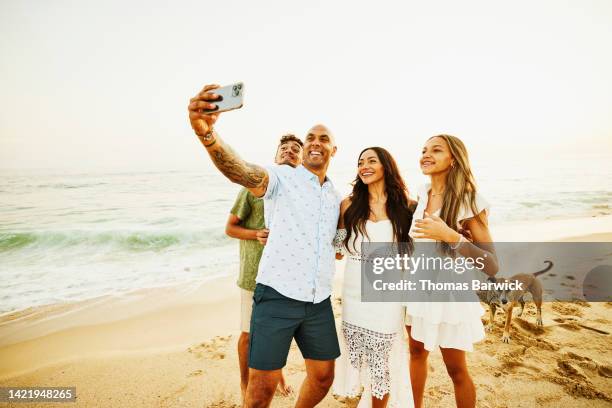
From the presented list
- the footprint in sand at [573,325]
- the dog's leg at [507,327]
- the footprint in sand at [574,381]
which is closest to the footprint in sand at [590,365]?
the footprint in sand at [574,381]

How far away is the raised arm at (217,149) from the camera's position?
6.07ft

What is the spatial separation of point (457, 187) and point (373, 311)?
1257mm

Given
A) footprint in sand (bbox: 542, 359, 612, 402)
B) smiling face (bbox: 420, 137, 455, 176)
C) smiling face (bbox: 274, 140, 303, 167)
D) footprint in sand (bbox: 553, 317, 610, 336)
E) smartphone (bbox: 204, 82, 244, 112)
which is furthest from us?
footprint in sand (bbox: 553, 317, 610, 336)

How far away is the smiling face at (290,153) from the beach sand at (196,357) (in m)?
2.63

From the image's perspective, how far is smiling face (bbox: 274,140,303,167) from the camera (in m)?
3.40

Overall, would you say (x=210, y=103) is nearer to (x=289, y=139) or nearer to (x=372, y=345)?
(x=289, y=139)

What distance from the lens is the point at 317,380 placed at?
8.13 ft

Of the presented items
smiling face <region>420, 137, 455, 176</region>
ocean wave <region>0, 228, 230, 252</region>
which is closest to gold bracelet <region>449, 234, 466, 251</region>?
smiling face <region>420, 137, 455, 176</region>

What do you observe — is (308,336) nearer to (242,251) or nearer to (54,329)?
(242,251)

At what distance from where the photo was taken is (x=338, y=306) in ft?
18.0

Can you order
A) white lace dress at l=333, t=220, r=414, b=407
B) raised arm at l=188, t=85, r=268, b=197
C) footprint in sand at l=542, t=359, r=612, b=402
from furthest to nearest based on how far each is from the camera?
footprint in sand at l=542, t=359, r=612, b=402
white lace dress at l=333, t=220, r=414, b=407
raised arm at l=188, t=85, r=268, b=197

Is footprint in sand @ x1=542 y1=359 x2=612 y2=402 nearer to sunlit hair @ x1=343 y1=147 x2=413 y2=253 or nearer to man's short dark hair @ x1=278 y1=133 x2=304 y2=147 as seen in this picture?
sunlit hair @ x1=343 y1=147 x2=413 y2=253

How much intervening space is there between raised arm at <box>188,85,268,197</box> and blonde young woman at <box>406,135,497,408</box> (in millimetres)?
1241

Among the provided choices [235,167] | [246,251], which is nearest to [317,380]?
[246,251]
